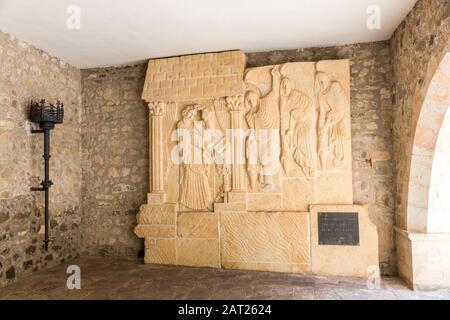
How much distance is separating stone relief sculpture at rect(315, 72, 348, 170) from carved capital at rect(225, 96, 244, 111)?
957 millimetres

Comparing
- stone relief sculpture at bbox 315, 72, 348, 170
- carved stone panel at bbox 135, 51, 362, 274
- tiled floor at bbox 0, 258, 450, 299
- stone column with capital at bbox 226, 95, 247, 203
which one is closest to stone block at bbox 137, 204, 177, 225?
carved stone panel at bbox 135, 51, 362, 274

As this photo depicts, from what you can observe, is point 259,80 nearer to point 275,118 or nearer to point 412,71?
point 275,118

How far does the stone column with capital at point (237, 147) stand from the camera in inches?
155

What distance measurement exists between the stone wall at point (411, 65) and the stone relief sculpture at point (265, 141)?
1.32 m

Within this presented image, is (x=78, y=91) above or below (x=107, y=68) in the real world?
below

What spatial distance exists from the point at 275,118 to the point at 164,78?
5.07 ft

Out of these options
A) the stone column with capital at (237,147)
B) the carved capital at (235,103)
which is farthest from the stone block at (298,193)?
the carved capital at (235,103)

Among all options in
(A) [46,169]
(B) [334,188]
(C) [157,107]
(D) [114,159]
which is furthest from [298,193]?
(A) [46,169]

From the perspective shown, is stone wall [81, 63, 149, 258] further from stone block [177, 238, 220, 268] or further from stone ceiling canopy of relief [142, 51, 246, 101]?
stone block [177, 238, 220, 268]

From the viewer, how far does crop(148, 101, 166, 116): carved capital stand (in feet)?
13.8

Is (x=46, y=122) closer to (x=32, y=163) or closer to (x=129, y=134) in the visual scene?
(x=32, y=163)

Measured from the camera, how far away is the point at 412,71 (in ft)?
10.3

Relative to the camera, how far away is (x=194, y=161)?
4074 millimetres

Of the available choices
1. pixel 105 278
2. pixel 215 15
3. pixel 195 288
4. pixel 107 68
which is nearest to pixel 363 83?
pixel 215 15
